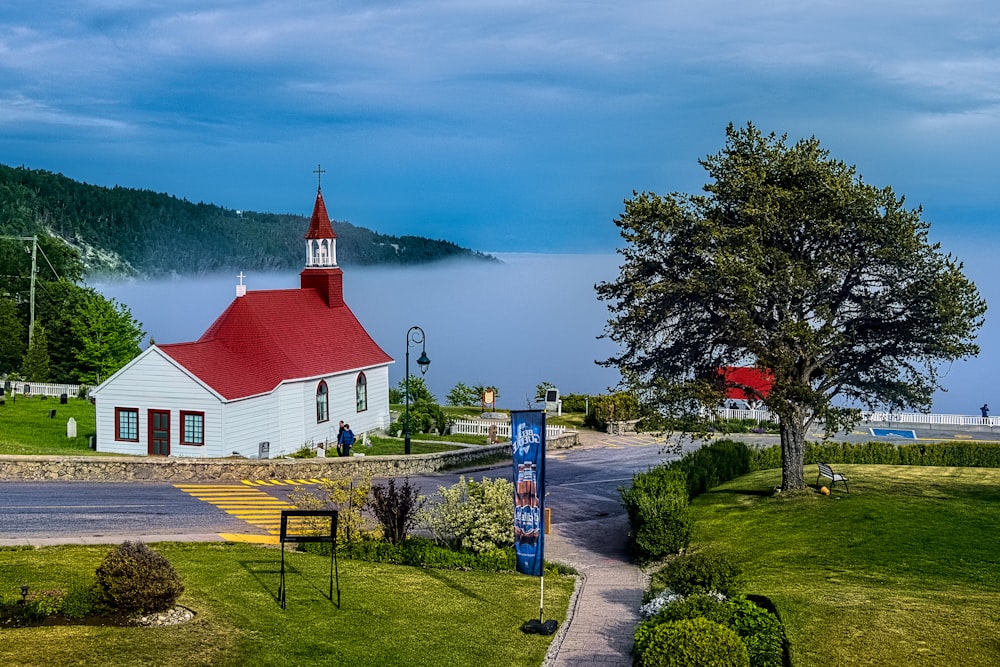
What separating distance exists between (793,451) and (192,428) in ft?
73.8

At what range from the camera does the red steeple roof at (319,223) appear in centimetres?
5475

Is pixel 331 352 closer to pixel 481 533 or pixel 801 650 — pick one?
pixel 481 533

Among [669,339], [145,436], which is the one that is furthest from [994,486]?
[145,436]

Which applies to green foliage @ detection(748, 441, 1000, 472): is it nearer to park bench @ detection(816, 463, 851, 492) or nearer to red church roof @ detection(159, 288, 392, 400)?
park bench @ detection(816, 463, 851, 492)

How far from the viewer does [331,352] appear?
166 ft

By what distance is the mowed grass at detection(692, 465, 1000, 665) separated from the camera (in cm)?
1803

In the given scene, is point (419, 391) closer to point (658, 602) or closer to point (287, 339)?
point (287, 339)

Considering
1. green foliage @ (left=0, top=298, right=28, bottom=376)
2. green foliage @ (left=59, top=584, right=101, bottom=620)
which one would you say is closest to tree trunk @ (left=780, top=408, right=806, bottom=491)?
green foliage @ (left=59, top=584, right=101, bottom=620)

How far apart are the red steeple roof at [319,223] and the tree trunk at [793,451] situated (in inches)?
1151

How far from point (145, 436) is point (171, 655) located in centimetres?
2575

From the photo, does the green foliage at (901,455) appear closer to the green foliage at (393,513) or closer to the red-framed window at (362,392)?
the red-framed window at (362,392)

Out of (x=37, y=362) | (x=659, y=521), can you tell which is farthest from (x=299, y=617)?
(x=37, y=362)

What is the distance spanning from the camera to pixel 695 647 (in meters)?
15.9

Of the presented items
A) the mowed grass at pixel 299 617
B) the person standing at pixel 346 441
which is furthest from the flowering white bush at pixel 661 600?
the person standing at pixel 346 441
